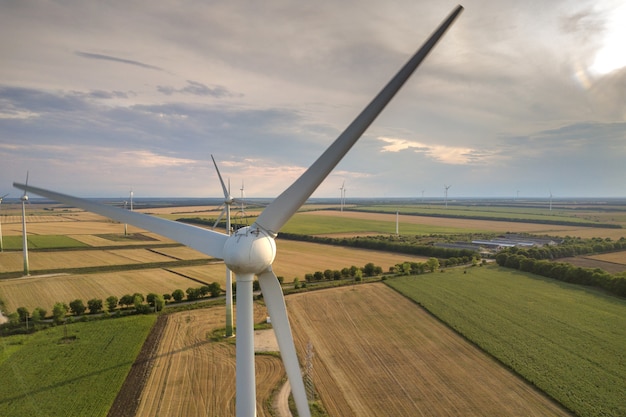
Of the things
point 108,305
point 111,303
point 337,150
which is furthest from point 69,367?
point 337,150

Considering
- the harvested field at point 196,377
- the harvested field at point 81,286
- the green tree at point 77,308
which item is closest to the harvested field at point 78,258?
the harvested field at point 81,286

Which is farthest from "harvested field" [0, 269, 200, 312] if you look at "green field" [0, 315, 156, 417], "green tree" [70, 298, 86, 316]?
"green field" [0, 315, 156, 417]

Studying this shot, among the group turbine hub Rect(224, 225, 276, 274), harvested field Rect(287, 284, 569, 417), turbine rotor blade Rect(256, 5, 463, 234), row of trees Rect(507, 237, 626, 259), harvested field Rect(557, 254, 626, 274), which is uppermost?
turbine rotor blade Rect(256, 5, 463, 234)

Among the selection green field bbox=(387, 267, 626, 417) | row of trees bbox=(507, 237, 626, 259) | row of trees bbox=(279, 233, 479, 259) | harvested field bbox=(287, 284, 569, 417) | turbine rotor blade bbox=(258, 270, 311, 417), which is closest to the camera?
turbine rotor blade bbox=(258, 270, 311, 417)

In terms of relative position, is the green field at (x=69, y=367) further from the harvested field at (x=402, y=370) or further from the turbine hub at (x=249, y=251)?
the turbine hub at (x=249, y=251)

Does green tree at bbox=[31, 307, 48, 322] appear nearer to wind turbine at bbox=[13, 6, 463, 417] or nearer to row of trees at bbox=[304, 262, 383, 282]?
wind turbine at bbox=[13, 6, 463, 417]

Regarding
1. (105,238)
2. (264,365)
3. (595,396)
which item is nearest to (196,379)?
(264,365)
